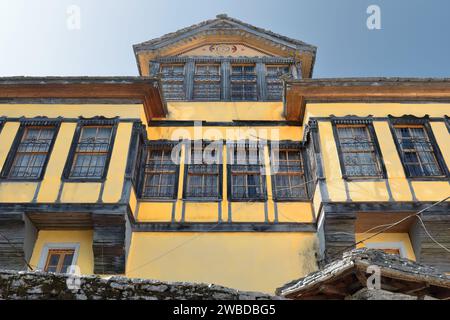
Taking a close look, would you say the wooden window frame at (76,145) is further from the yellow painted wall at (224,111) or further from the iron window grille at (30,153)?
the yellow painted wall at (224,111)

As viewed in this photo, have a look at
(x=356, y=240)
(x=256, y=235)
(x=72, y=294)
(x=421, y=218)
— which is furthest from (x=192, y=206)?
(x=72, y=294)

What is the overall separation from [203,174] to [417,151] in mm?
6002

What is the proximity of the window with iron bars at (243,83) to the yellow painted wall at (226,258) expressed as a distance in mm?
5358

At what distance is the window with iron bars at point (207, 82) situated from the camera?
1468 cm

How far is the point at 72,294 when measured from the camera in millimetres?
5219

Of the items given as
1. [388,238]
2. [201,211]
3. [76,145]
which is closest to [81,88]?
[76,145]

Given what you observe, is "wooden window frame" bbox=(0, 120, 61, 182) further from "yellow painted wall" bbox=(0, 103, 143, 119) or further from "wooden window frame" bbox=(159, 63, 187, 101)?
"wooden window frame" bbox=(159, 63, 187, 101)

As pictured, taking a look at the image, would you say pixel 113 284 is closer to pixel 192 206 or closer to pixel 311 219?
pixel 192 206

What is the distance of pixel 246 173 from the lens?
12.4 meters

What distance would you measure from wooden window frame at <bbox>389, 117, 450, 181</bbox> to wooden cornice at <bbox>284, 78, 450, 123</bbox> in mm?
730

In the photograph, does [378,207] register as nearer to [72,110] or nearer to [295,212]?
[295,212]

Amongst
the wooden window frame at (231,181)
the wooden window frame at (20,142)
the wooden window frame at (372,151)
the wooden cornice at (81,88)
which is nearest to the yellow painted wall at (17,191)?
the wooden window frame at (20,142)

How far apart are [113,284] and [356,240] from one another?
7.26 m

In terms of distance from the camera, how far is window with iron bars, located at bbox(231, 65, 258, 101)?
576 inches
